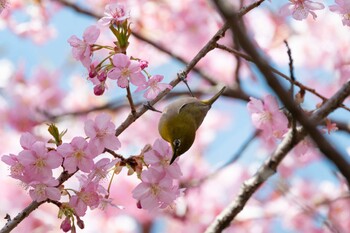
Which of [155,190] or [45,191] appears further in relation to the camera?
[155,190]

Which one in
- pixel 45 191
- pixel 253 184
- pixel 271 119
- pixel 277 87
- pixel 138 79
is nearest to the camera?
pixel 277 87

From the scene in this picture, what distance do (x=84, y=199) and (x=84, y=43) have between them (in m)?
0.38

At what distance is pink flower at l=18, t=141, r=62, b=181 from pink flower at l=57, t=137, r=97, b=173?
2 centimetres

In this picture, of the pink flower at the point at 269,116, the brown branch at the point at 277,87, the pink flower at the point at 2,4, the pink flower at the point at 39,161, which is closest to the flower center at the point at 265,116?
the pink flower at the point at 269,116

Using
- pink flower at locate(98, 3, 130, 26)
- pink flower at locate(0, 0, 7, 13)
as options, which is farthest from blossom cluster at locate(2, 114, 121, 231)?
pink flower at locate(0, 0, 7, 13)

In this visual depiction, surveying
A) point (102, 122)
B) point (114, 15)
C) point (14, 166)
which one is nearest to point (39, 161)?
point (14, 166)

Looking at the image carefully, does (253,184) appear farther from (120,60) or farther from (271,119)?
(120,60)

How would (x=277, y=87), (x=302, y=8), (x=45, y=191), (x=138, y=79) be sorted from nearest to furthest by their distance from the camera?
1. (x=277, y=87)
2. (x=45, y=191)
3. (x=138, y=79)
4. (x=302, y=8)

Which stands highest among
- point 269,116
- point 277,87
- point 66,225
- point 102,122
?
point 269,116

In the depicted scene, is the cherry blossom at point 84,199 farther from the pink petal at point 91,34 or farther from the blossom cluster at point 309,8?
the blossom cluster at point 309,8

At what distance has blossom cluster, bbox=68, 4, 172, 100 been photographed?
1.41 m

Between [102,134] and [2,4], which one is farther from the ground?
[2,4]

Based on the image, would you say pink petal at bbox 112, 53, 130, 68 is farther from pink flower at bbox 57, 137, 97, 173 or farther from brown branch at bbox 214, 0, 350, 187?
brown branch at bbox 214, 0, 350, 187

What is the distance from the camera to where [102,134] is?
1.42 metres
